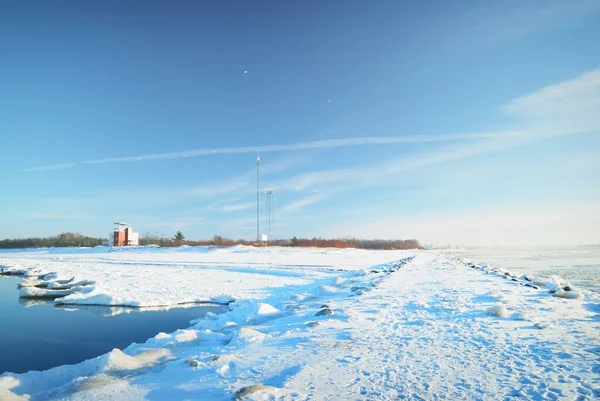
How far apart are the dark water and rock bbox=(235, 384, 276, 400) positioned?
461cm

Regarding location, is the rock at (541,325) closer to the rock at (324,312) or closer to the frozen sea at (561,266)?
the rock at (324,312)

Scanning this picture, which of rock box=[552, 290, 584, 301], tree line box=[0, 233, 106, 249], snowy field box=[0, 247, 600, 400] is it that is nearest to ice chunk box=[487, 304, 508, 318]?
snowy field box=[0, 247, 600, 400]

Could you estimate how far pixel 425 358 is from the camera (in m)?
5.33

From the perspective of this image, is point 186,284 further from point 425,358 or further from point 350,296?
point 425,358

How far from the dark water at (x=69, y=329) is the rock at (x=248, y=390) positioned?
15.1 ft

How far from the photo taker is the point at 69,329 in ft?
31.7

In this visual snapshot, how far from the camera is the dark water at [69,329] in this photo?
7297 millimetres

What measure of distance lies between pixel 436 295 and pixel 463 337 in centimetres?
510

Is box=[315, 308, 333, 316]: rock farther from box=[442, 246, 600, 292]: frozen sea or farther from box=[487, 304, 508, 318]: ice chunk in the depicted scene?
box=[442, 246, 600, 292]: frozen sea

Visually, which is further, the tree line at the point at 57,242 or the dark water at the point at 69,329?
the tree line at the point at 57,242

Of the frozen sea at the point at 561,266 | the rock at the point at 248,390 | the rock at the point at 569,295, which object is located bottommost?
the frozen sea at the point at 561,266

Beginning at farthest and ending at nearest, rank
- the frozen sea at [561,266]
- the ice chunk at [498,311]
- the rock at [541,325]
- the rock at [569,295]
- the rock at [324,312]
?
the frozen sea at [561,266] < the rock at [569,295] < the rock at [324,312] < the ice chunk at [498,311] < the rock at [541,325]

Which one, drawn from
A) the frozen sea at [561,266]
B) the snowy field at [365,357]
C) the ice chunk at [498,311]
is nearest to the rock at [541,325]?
the snowy field at [365,357]

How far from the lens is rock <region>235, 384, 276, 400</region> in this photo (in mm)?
4059
